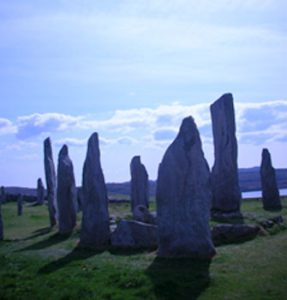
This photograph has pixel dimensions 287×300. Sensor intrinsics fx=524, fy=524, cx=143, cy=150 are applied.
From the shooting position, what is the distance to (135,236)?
2170 cm

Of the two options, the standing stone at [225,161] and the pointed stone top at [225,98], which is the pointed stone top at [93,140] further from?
the pointed stone top at [225,98]

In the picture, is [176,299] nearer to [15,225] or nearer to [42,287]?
[42,287]

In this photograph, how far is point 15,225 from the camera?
123ft

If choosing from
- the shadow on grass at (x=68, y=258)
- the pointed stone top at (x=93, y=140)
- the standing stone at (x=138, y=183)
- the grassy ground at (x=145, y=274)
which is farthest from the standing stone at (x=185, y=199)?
the standing stone at (x=138, y=183)

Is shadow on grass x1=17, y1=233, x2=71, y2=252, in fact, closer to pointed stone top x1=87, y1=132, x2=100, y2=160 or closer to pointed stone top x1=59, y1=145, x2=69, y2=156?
pointed stone top x1=59, y1=145, x2=69, y2=156

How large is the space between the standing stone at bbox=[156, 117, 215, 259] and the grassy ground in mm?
681

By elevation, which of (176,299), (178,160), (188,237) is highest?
(178,160)

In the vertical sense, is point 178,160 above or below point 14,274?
above

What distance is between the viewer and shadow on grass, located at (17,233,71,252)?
80.2 feet

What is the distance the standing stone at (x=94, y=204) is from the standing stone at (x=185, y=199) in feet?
17.5

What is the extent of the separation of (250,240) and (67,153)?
42.0 feet

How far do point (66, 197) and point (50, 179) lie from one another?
20.5 feet

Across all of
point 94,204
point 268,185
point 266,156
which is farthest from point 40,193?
point 94,204

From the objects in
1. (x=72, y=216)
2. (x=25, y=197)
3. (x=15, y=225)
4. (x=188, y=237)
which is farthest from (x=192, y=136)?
(x=25, y=197)
